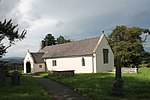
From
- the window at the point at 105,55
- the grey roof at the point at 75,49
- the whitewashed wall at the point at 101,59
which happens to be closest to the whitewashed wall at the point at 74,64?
the grey roof at the point at 75,49

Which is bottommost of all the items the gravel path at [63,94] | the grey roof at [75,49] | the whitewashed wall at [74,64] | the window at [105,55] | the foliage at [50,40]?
the gravel path at [63,94]

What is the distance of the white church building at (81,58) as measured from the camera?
4497 cm

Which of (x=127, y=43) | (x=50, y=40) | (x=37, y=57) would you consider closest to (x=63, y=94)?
(x=37, y=57)

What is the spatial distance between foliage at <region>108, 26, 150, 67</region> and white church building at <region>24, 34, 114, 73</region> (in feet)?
32.7

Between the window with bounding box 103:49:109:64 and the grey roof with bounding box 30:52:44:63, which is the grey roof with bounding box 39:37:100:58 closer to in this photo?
the grey roof with bounding box 30:52:44:63

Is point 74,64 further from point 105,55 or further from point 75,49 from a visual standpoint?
point 105,55

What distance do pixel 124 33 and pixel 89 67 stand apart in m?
19.1

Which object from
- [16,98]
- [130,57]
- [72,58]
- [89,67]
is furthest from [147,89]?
[130,57]

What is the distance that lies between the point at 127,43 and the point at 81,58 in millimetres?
16584

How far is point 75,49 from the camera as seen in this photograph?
49750 millimetres

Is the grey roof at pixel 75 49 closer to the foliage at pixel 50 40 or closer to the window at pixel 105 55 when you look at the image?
the window at pixel 105 55

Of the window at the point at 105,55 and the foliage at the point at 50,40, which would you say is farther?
the foliage at the point at 50,40

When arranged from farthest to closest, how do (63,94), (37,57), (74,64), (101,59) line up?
(37,57), (74,64), (101,59), (63,94)

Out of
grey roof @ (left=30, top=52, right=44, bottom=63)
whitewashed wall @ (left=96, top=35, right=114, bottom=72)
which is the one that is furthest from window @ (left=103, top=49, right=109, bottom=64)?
grey roof @ (left=30, top=52, right=44, bottom=63)
